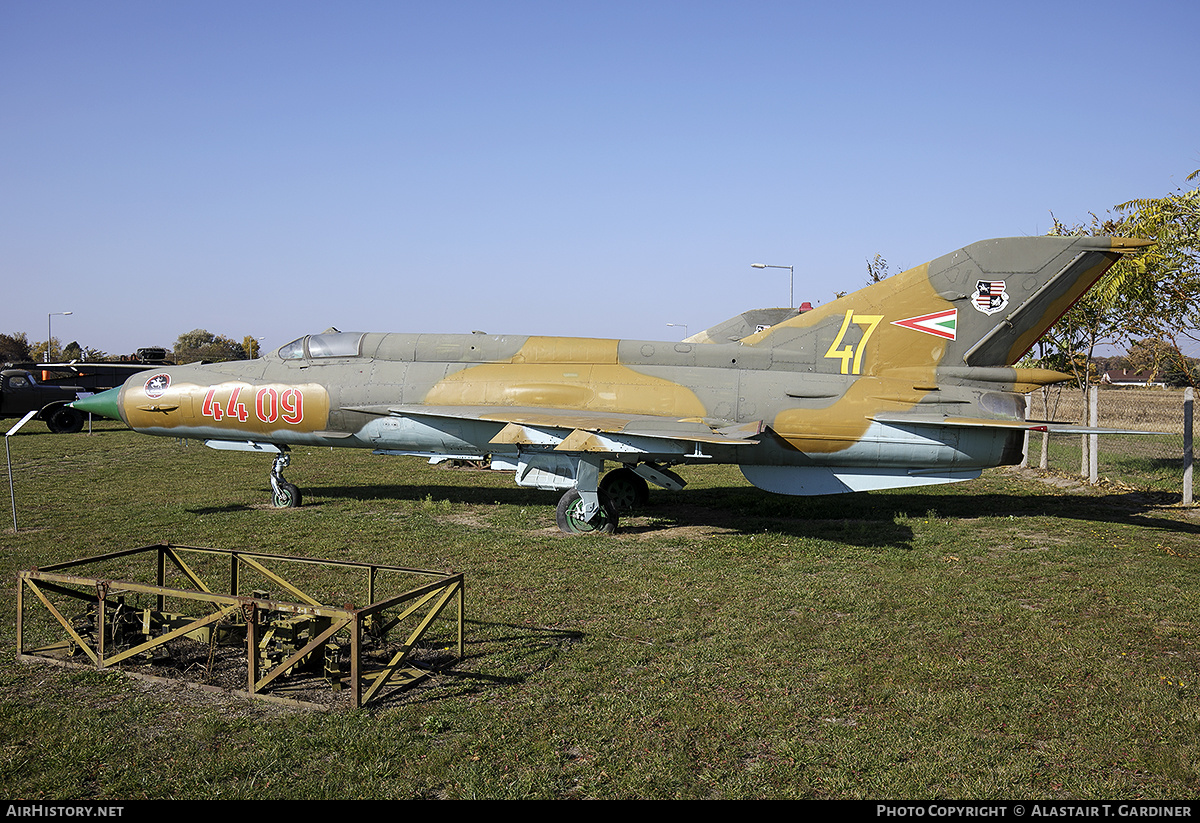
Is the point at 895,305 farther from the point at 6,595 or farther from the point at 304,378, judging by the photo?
the point at 6,595

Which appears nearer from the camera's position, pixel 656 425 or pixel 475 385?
pixel 656 425

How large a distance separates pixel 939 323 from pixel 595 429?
626 cm

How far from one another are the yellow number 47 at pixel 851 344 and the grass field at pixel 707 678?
287 centimetres

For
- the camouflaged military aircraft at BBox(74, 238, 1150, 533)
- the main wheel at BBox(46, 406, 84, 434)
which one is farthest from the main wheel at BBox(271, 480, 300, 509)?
the main wheel at BBox(46, 406, 84, 434)

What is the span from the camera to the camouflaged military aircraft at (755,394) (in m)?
12.8

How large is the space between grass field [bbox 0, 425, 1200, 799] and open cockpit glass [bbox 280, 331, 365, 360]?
3145 mm

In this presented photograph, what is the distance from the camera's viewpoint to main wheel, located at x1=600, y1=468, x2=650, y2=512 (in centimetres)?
1532

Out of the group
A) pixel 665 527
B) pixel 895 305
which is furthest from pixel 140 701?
pixel 895 305

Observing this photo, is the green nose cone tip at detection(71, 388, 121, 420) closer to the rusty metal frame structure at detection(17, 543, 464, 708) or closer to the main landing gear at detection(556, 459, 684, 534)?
the rusty metal frame structure at detection(17, 543, 464, 708)

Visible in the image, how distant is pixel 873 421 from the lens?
42.1 ft

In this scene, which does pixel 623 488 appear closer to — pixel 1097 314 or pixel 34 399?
pixel 1097 314

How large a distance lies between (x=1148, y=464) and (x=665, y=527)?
16303mm

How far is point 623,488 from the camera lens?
1541cm

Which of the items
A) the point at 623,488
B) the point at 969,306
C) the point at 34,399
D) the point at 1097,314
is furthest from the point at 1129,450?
the point at 34,399
